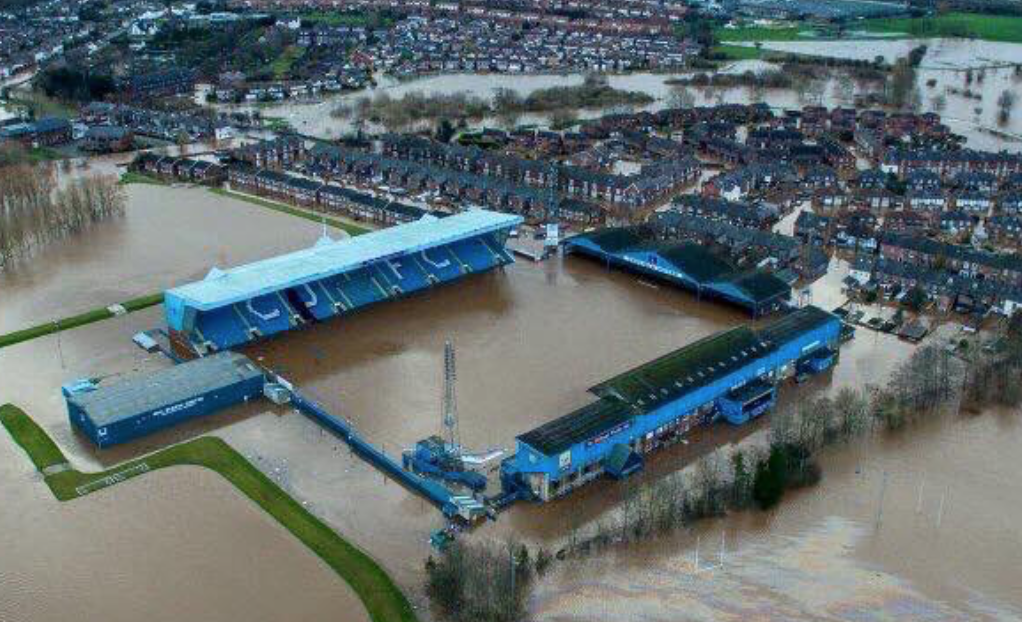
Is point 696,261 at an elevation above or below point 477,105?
below

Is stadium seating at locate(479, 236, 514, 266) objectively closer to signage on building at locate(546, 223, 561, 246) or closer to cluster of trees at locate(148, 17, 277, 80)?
signage on building at locate(546, 223, 561, 246)

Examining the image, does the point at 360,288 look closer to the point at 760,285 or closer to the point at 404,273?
the point at 404,273

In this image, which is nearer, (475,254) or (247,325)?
(247,325)

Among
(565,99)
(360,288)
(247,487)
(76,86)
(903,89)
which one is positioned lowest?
(247,487)

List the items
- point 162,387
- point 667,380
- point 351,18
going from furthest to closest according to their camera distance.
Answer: point 351,18, point 162,387, point 667,380

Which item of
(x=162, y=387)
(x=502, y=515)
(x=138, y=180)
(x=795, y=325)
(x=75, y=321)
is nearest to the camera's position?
(x=502, y=515)

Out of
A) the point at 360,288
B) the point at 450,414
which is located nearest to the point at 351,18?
the point at 360,288

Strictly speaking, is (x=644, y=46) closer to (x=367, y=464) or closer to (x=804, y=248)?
(x=804, y=248)
